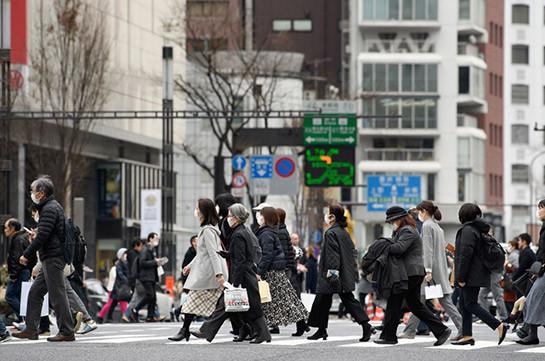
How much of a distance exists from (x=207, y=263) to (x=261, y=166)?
27.7m

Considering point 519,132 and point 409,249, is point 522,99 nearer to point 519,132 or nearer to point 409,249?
point 519,132

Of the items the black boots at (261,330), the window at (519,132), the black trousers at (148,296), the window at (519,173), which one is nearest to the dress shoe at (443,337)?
the black boots at (261,330)

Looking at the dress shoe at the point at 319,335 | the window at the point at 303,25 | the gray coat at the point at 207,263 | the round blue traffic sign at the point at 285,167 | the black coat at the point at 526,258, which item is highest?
the window at the point at 303,25

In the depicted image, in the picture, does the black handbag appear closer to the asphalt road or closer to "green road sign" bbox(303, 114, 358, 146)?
the asphalt road

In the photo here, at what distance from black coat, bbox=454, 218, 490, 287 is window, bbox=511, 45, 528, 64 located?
86.2 m

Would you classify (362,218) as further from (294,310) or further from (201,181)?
(294,310)

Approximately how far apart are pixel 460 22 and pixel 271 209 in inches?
2722

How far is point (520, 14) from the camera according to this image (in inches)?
3974

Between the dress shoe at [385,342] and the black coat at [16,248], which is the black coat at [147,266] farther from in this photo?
the dress shoe at [385,342]

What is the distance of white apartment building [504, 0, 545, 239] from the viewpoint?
100 m

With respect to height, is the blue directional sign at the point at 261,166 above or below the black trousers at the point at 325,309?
above

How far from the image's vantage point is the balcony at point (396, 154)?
83.9m

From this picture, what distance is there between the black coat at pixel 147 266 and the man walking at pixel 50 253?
479 inches

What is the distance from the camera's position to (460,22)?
85.6 metres
